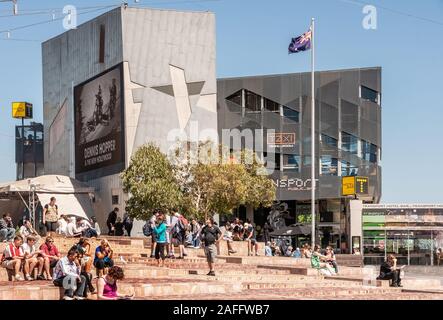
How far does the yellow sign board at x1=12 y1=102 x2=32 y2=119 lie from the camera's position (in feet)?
278

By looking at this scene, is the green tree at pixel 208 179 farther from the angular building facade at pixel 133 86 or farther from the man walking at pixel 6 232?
the man walking at pixel 6 232

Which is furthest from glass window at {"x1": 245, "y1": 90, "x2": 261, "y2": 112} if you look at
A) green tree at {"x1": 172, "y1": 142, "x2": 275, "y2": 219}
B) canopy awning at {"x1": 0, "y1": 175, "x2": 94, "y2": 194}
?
canopy awning at {"x1": 0, "y1": 175, "x2": 94, "y2": 194}

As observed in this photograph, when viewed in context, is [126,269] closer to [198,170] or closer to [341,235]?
[198,170]

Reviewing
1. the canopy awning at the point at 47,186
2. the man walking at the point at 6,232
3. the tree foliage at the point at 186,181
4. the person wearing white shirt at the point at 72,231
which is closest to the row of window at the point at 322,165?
the tree foliage at the point at 186,181

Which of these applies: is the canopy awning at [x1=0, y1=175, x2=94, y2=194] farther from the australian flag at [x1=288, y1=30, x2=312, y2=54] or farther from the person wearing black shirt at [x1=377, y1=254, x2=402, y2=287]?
the person wearing black shirt at [x1=377, y1=254, x2=402, y2=287]

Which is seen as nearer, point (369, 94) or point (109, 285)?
point (109, 285)

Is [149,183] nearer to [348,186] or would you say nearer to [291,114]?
[348,186]

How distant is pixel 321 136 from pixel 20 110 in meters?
29.3

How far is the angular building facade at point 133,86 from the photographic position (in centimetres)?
5303

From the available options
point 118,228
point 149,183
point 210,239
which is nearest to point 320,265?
point 210,239

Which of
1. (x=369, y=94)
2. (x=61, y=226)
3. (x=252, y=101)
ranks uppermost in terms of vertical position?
(x=369, y=94)

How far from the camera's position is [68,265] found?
18.5 meters
